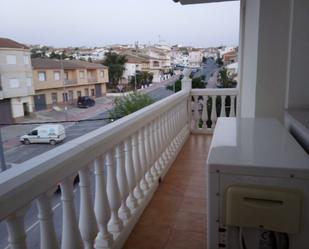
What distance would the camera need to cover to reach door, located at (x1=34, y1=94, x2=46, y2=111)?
1.05 meters

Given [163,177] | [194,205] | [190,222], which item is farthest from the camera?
[163,177]

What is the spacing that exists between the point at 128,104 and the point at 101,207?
32.1 inches

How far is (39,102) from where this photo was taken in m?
1.08

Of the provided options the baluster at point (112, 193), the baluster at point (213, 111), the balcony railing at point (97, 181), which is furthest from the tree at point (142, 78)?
the baluster at point (213, 111)

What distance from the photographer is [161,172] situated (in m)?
2.94

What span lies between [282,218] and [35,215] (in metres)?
1.01

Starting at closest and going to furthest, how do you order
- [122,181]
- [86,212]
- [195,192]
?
[86,212], [122,181], [195,192]

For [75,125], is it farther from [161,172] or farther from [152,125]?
[161,172]

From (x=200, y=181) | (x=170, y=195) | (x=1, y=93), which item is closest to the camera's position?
Result: (x=1, y=93)

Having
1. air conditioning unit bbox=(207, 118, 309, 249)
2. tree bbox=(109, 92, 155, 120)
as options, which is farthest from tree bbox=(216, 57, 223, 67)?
air conditioning unit bbox=(207, 118, 309, 249)

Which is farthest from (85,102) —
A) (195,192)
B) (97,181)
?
(195,192)

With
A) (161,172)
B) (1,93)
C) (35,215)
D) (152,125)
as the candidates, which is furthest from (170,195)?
(1,93)

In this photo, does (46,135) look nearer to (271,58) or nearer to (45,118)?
(45,118)

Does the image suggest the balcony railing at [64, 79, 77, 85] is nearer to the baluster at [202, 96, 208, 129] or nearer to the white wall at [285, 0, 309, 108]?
the white wall at [285, 0, 309, 108]
